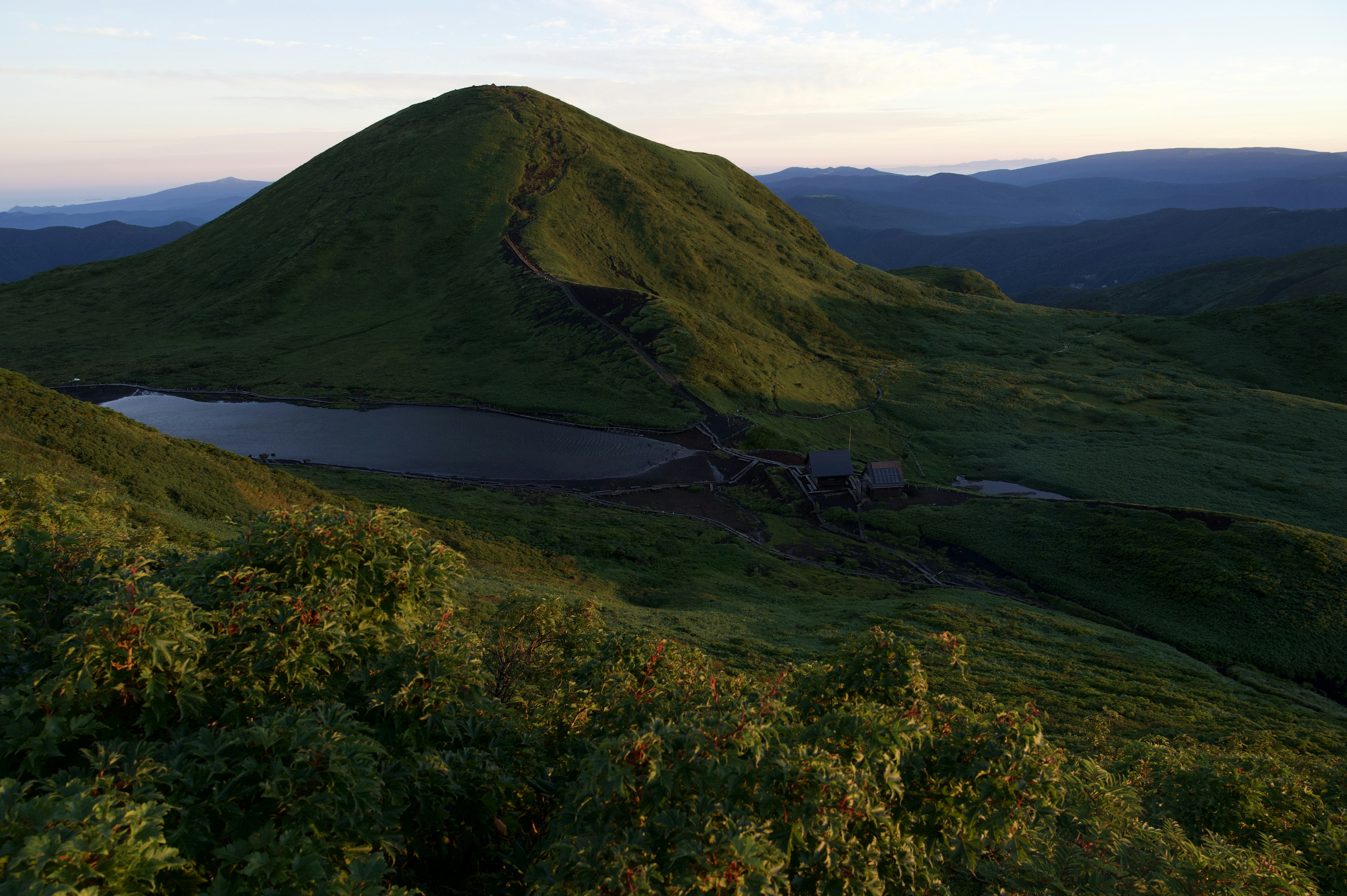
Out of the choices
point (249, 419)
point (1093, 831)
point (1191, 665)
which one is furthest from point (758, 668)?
point (249, 419)

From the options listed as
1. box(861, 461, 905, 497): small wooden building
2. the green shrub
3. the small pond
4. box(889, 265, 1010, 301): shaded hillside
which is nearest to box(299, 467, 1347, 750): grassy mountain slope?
the green shrub

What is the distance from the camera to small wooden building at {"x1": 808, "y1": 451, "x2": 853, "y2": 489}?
61.4m

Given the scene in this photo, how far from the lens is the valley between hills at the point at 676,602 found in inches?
286

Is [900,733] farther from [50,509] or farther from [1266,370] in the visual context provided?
[1266,370]

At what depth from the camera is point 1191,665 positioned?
112 feet

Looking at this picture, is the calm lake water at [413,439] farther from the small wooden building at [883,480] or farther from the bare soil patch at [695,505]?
the small wooden building at [883,480]

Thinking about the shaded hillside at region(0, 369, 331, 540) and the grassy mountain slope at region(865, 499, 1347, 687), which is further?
the grassy mountain slope at region(865, 499, 1347, 687)

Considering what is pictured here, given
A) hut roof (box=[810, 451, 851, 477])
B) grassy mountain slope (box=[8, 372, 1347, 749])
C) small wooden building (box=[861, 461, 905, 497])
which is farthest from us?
hut roof (box=[810, 451, 851, 477])

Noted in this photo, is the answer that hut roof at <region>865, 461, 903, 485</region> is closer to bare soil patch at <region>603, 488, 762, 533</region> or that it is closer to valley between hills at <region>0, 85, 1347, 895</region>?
valley between hills at <region>0, 85, 1347, 895</region>

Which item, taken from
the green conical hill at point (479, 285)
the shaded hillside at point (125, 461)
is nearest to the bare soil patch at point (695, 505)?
the green conical hill at point (479, 285)

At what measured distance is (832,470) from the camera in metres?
61.5

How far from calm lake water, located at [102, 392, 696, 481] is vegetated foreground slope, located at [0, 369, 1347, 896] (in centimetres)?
5190

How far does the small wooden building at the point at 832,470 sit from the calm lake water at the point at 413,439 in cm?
1506

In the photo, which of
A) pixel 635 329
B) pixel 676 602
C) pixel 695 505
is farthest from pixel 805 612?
pixel 635 329
